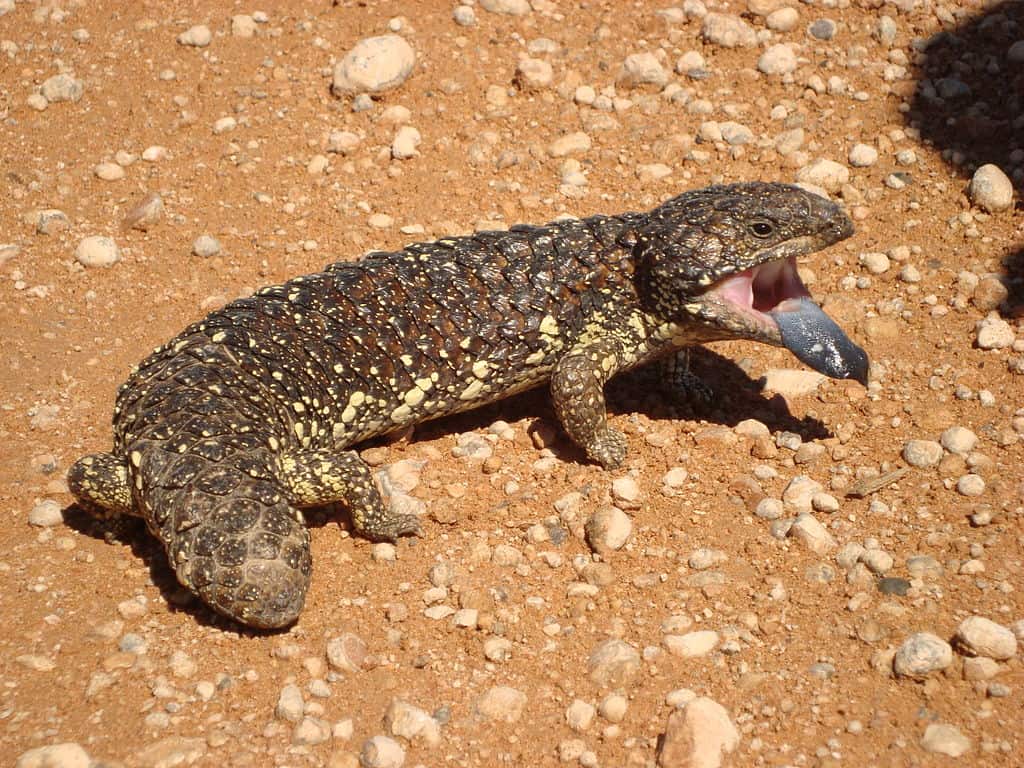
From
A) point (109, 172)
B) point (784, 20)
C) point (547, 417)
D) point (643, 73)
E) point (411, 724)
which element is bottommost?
point (547, 417)

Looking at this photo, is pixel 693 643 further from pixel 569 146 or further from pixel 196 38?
pixel 196 38

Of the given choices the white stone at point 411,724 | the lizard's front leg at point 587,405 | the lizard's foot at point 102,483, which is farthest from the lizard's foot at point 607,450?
the lizard's foot at point 102,483

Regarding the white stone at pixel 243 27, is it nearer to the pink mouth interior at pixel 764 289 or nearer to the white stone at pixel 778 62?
the white stone at pixel 778 62

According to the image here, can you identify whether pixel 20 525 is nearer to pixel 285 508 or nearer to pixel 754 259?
pixel 285 508

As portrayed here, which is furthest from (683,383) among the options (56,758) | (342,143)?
(56,758)

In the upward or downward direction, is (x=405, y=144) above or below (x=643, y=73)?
below

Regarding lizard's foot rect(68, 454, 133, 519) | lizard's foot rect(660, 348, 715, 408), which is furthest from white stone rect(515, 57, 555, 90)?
lizard's foot rect(68, 454, 133, 519)
